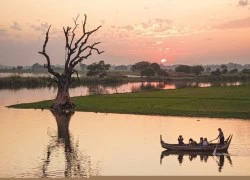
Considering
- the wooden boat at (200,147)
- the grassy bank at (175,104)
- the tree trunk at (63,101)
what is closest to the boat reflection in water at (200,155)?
the wooden boat at (200,147)

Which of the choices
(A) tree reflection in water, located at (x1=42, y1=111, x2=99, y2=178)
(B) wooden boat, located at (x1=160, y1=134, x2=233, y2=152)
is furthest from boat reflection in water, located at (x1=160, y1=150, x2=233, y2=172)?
(A) tree reflection in water, located at (x1=42, y1=111, x2=99, y2=178)

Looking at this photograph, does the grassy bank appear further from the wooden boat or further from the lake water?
the wooden boat

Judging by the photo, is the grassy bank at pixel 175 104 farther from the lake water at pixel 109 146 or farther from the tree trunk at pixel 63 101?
the lake water at pixel 109 146

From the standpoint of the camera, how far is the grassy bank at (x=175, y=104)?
57.5 m

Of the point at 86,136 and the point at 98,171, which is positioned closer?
the point at 98,171

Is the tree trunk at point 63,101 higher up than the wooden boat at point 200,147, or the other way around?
the tree trunk at point 63,101

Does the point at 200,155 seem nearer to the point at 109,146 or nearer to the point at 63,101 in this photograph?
the point at 109,146

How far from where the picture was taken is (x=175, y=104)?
2554 inches

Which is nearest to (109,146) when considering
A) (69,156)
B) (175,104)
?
(69,156)

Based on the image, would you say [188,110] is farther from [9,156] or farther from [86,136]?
[9,156]

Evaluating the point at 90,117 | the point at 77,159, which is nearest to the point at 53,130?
the point at 90,117

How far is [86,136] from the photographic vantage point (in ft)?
134

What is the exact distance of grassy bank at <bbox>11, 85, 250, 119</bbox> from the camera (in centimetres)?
5747

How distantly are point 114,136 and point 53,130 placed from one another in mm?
8146
